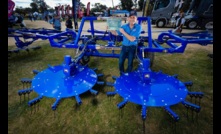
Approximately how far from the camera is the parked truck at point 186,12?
1285cm

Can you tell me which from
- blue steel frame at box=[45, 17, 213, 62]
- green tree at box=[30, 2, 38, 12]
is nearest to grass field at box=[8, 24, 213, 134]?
blue steel frame at box=[45, 17, 213, 62]

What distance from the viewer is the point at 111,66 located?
510 cm

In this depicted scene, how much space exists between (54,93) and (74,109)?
0.85m

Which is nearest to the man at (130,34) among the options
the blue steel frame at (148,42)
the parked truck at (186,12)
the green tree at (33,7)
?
the blue steel frame at (148,42)

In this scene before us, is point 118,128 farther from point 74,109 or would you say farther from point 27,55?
point 27,55

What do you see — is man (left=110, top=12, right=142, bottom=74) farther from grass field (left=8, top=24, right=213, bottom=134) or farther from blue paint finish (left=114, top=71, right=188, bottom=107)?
grass field (left=8, top=24, right=213, bottom=134)

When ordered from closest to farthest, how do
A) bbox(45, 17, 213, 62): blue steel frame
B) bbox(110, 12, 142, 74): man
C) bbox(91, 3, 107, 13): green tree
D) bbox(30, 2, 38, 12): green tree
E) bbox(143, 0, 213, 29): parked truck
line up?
bbox(110, 12, 142, 74): man
bbox(45, 17, 213, 62): blue steel frame
bbox(143, 0, 213, 29): parked truck
bbox(30, 2, 38, 12): green tree
bbox(91, 3, 107, 13): green tree

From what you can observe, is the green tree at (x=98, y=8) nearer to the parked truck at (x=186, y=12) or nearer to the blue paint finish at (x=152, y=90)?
the parked truck at (x=186, y=12)

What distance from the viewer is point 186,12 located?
14.7 m

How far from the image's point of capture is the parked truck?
12854mm

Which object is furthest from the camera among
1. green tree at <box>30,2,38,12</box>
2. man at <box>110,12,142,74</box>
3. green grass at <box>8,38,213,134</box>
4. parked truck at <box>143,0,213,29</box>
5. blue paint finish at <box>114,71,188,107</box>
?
green tree at <box>30,2,38,12</box>

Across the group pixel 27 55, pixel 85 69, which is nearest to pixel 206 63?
pixel 85 69
